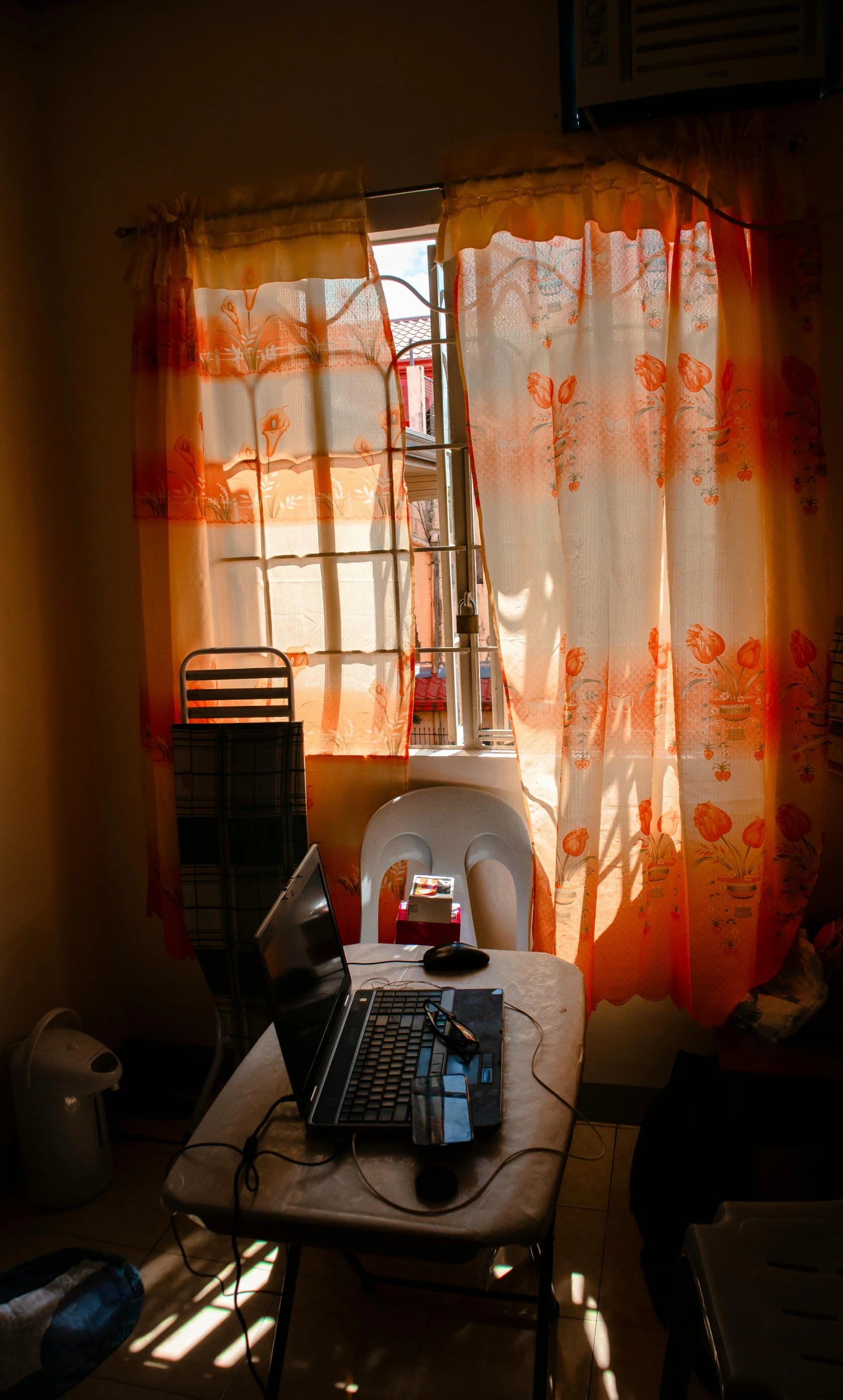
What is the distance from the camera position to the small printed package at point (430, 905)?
198cm

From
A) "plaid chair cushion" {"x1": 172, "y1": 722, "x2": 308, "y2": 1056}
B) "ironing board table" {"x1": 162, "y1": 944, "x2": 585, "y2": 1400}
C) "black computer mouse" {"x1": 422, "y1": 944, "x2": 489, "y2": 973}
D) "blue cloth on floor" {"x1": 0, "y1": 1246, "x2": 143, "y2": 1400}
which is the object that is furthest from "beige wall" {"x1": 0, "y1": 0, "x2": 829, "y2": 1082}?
"ironing board table" {"x1": 162, "y1": 944, "x2": 585, "y2": 1400}

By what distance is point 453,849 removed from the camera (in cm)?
235

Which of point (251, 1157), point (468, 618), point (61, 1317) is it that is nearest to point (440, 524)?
point (468, 618)

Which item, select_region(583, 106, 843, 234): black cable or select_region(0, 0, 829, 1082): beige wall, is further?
select_region(0, 0, 829, 1082): beige wall

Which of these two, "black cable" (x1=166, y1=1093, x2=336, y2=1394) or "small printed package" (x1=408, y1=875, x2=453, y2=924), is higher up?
"small printed package" (x1=408, y1=875, x2=453, y2=924)

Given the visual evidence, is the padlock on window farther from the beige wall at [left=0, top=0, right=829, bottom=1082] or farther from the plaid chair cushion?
the beige wall at [left=0, top=0, right=829, bottom=1082]

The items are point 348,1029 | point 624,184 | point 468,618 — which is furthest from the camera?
point 468,618

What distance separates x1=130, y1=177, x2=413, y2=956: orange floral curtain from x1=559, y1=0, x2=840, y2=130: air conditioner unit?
2.09ft

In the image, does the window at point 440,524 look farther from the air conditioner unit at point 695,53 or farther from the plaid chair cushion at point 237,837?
the air conditioner unit at point 695,53

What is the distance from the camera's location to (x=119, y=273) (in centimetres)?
254

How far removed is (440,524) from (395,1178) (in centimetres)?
176

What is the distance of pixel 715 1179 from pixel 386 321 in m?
2.18

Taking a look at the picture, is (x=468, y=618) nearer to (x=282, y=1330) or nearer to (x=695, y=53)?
(x=695, y=53)

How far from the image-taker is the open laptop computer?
129cm
